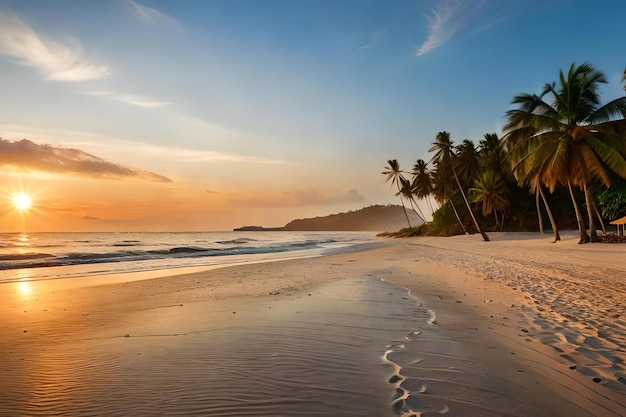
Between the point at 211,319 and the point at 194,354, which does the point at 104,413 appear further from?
the point at 211,319

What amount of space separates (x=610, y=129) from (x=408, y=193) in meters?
38.6

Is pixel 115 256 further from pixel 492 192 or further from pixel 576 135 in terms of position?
pixel 492 192

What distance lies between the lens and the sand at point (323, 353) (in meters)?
3.44

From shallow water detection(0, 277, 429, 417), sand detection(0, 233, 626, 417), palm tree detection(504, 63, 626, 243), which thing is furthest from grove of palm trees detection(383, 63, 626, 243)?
shallow water detection(0, 277, 429, 417)

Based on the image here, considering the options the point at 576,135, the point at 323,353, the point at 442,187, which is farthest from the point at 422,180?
the point at 323,353

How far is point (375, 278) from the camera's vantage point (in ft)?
42.5

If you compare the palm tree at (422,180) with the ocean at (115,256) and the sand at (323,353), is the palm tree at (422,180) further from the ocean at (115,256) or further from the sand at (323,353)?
the sand at (323,353)

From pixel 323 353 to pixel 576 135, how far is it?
25404mm

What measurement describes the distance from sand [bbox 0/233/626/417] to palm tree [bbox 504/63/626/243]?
16083mm

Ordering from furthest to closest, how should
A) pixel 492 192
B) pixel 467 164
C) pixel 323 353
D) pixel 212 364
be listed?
pixel 467 164 < pixel 492 192 < pixel 323 353 < pixel 212 364

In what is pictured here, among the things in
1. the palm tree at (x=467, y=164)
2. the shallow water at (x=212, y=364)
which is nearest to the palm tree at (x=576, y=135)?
the shallow water at (x=212, y=364)

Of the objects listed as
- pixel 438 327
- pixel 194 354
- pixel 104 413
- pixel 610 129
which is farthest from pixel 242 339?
pixel 610 129

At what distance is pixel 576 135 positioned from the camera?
77.0 feet

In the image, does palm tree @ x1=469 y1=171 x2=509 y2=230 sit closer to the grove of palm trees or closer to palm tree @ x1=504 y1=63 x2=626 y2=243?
the grove of palm trees
